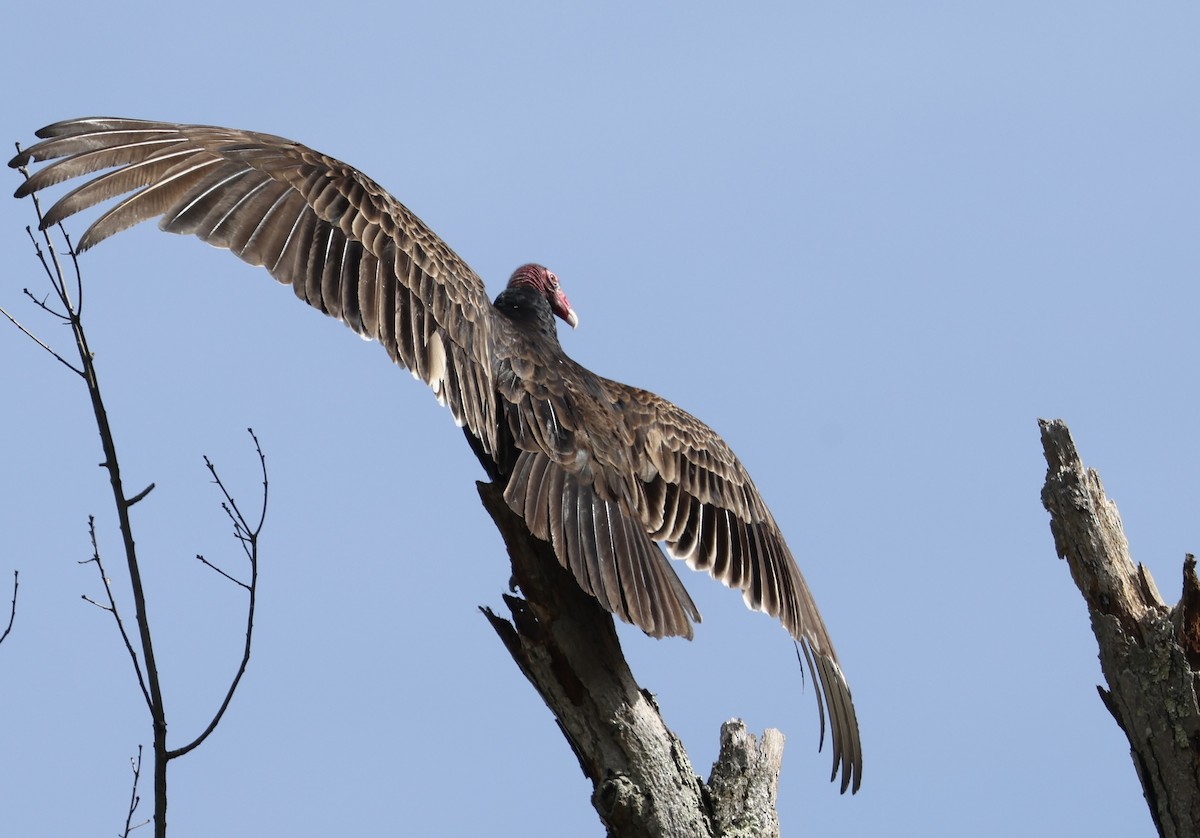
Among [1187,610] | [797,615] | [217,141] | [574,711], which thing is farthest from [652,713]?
[217,141]

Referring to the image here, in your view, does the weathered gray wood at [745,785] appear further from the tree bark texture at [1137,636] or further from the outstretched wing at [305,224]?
the outstretched wing at [305,224]

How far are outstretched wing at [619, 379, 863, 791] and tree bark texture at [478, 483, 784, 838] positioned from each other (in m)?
0.58

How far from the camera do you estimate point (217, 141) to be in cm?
396

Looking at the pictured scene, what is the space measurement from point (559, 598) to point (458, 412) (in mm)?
617

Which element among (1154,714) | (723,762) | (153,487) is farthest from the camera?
(723,762)

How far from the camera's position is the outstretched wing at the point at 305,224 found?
3598 millimetres

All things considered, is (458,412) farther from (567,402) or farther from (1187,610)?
(1187,610)

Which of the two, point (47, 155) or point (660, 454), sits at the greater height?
point (47, 155)

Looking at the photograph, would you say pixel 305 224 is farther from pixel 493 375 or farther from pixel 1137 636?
pixel 1137 636

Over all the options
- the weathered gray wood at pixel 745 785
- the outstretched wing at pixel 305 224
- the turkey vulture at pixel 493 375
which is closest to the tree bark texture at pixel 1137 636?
the weathered gray wood at pixel 745 785

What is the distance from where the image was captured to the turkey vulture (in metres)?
3.57

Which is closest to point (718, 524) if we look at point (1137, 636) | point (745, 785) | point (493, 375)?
point (493, 375)

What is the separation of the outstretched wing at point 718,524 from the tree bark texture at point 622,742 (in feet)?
1.91

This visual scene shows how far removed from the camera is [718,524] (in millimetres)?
4281
